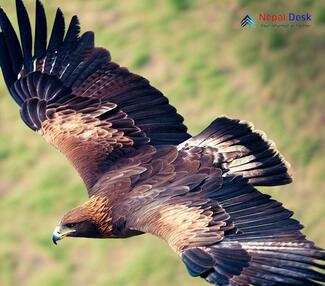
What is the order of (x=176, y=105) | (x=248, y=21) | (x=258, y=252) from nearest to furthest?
(x=258, y=252)
(x=176, y=105)
(x=248, y=21)

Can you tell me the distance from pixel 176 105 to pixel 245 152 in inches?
284

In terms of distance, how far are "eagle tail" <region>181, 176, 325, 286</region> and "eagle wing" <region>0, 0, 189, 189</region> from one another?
64.9 inches

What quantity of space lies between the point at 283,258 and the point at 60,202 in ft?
27.5

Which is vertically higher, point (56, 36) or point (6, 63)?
point (56, 36)

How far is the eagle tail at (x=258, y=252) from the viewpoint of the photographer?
12797 mm

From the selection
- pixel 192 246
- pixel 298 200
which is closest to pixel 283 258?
pixel 192 246

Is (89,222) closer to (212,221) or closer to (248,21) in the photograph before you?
(212,221)

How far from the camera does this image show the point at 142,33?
75.9ft

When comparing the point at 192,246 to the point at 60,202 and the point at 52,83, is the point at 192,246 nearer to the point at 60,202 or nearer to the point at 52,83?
the point at 52,83

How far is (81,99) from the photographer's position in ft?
50.0

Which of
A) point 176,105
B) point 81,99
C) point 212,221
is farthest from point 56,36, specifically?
point 176,105

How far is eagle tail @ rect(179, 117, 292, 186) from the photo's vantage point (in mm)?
14477

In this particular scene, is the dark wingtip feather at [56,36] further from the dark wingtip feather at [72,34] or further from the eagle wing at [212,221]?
the eagle wing at [212,221]

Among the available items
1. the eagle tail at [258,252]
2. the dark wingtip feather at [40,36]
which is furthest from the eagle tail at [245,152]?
the dark wingtip feather at [40,36]
